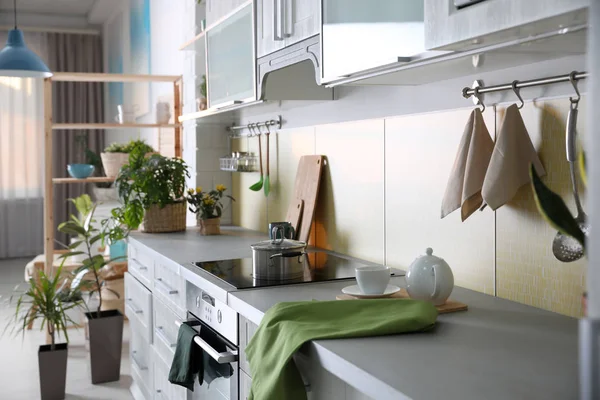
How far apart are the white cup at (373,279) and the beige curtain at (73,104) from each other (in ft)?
22.7

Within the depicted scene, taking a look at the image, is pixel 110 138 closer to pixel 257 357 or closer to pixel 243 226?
pixel 243 226

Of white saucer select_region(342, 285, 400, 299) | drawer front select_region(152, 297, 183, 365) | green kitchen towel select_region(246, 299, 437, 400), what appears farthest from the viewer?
drawer front select_region(152, 297, 183, 365)

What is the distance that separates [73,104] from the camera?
823 cm

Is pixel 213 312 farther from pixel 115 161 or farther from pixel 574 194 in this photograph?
pixel 115 161

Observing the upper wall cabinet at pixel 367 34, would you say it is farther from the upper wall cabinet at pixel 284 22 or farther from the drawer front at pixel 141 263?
the drawer front at pixel 141 263

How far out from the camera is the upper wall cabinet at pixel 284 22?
2150 mm

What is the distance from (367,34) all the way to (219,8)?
1.52 m

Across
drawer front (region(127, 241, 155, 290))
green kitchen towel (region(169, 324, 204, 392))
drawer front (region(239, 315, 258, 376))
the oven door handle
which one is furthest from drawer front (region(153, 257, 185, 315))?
drawer front (region(239, 315, 258, 376))

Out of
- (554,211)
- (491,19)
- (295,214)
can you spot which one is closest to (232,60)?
(295,214)

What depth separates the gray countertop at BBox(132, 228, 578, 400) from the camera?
1.13m

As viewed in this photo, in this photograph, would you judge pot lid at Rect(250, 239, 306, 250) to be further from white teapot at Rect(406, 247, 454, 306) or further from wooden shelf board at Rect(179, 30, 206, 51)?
wooden shelf board at Rect(179, 30, 206, 51)

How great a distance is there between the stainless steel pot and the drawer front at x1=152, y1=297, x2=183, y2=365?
18.3 inches

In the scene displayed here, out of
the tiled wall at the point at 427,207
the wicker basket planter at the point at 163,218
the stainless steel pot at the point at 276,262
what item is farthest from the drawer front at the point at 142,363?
the stainless steel pot at the point at 276,262

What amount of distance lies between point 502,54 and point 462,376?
0.72 meters
